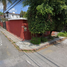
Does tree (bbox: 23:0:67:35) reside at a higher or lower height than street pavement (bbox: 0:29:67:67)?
higher

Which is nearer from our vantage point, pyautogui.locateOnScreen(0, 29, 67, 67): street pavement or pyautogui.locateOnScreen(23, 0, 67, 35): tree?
pyautogui.locateOnScreen(0, 29, 67, 67): street pavement

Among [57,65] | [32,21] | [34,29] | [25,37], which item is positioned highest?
[32,21]

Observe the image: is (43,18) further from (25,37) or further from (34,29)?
(25,37)

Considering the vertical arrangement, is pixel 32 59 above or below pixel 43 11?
below

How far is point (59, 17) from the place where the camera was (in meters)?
7.22

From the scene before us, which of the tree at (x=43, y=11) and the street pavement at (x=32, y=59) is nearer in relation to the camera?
the street pavement at (x=32, y=59)

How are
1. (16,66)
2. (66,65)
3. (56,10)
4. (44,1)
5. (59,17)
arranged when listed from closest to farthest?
(16,66), (66,65), (44,1), (56,10), (59,17)

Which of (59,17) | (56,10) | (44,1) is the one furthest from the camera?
(59,17)

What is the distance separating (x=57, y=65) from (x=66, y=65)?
0.55 meters

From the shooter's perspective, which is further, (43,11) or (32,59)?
(43,11)

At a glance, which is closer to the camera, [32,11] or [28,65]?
[28,65]

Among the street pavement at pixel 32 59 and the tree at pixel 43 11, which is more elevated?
the tree at pixel 43 11

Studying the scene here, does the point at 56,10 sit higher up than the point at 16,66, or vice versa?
the point at 56,10

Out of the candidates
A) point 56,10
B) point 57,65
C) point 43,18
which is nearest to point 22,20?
point 43,18
